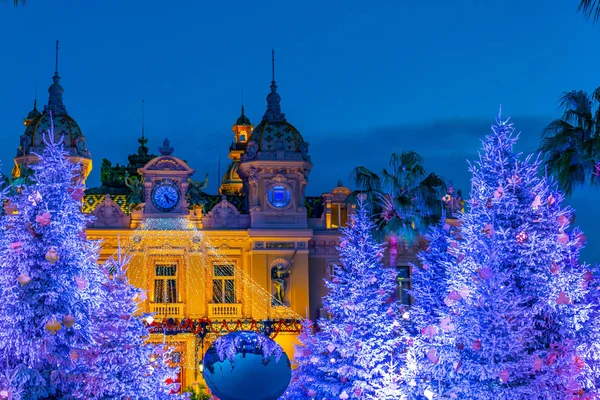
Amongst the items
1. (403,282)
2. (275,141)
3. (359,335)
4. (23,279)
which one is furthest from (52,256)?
(403,282)

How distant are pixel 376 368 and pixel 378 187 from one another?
30.4 feet

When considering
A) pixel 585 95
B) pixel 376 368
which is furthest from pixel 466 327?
pixel 376 368

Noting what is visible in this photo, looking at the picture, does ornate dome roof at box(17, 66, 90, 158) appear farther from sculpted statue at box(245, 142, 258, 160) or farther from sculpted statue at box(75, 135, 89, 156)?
sculpted statue at box(245, 142, 258, 160)

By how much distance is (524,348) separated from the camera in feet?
65.1

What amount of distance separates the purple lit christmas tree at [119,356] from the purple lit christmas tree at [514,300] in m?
6.32

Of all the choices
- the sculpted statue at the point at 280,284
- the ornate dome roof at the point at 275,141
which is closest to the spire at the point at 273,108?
the ornate dome roof at the point at 275,141

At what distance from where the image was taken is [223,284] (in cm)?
4472

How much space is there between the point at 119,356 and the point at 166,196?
2386cm

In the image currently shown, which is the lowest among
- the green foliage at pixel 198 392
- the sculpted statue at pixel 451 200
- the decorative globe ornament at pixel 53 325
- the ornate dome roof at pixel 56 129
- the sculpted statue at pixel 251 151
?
the green foliage at pixel 198 392

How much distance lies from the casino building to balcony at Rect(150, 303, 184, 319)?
0.15ft

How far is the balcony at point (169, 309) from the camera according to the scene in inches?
1711

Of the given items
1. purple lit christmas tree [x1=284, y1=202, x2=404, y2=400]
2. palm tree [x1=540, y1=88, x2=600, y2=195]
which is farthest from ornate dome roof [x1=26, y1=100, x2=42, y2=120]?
palm tree [x1=540, y1=88, x2=600, y2=195]

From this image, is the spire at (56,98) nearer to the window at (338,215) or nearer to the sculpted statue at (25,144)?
the sculpted statue at (25,144)

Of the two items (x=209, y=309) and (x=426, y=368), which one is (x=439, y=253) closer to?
(x=426, y=368)
